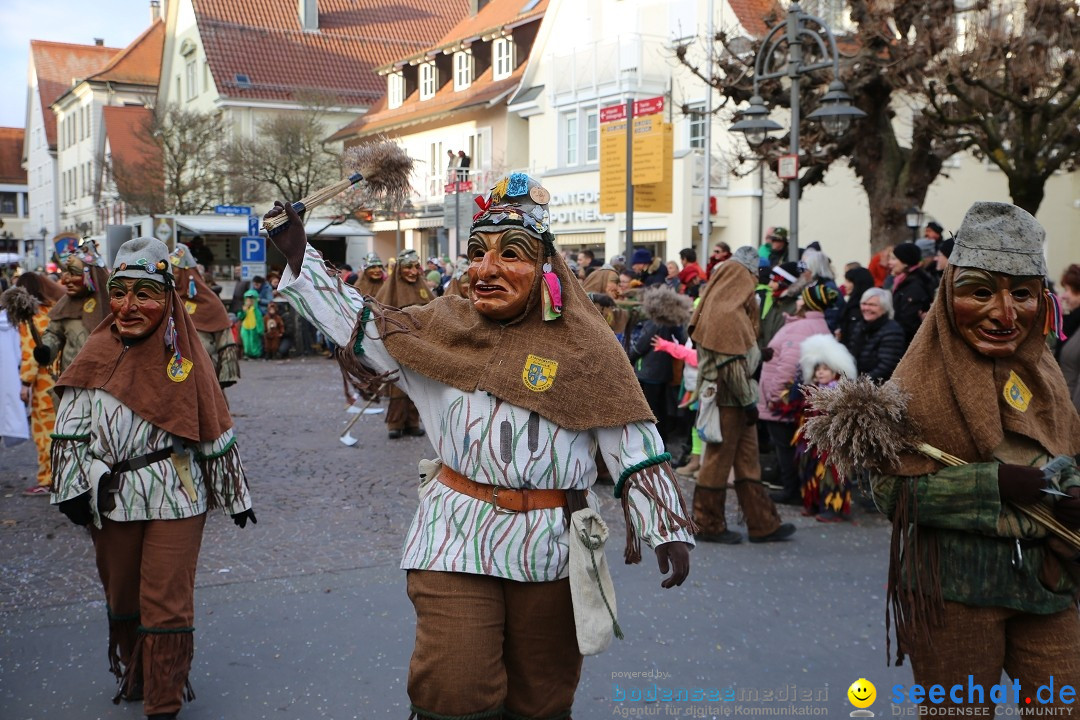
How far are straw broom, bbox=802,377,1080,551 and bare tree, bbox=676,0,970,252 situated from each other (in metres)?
12.8

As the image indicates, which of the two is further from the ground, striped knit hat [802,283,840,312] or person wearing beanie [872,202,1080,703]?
striped knit hat [802,283,840,312]

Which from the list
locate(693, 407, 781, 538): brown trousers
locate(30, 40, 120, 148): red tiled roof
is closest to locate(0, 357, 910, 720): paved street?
locate(693, 407, 781, 538): brown trousers

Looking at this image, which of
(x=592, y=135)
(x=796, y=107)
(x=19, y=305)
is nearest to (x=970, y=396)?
→ (x=19, y=305)

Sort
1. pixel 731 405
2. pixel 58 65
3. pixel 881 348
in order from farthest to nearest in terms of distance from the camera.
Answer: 1. pixel 58 65
2. pixel 881 348
3. pixel 731 405

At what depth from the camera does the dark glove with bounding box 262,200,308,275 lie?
11.1 ft

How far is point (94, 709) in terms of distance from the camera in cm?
462

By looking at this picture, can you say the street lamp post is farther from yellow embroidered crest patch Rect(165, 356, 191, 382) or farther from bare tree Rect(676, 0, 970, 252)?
yellow embroidered crest patch Rect(165, 356, 191, 382)

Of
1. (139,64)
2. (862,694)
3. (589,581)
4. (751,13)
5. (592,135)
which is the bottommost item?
(862,694)

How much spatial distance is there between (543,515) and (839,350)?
15.3 ft

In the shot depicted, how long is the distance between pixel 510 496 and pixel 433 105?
34.4 metres

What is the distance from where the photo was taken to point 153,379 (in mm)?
4492

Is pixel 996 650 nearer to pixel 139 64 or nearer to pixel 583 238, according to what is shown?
pixel 583 238

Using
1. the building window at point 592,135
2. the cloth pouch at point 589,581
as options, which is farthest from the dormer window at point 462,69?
the cloth pouch at point 589,581

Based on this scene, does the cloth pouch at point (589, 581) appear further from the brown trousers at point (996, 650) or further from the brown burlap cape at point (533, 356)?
the brown trousers at point (996, 650)
